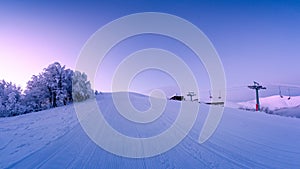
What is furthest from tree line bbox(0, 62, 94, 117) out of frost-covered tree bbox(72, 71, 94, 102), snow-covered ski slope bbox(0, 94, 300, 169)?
snow-covered ski slope bbox(0, 94, 300, 169)

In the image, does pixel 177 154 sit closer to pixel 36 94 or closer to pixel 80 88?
pixel 80 88

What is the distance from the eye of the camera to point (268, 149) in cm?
726

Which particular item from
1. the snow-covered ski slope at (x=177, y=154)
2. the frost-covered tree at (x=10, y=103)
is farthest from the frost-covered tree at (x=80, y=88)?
the snow-covered ski slope at (x=177, y=154)

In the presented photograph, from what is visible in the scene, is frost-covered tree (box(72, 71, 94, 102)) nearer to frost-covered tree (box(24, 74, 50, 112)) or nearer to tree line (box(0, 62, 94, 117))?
tree line (box(0, 62, 94, 117))

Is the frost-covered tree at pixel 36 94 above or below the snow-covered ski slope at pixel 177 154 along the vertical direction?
above

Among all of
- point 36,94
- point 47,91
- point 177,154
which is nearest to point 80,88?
point 47,91

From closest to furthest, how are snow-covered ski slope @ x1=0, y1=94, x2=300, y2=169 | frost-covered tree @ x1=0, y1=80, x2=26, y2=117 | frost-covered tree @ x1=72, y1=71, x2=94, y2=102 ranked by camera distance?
snow-covered ski slope @ x1=0, y1=94, x2=300, y2=169 < frost-covered tree @ x1=0, y1=80, x2=26, y2=117 < frost-covered tree @ x1=72, y1=71, x2=94, y2=102

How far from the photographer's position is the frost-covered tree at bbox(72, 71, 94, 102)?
45875 mm

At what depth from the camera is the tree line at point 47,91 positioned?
43.3 metres

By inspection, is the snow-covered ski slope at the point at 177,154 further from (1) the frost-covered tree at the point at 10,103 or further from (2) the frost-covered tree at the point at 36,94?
(2) the frost-covered tree at the point at 36,94


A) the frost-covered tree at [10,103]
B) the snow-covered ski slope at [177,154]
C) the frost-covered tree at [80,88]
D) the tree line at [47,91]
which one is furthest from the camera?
the frost-covered tree at [80,88]

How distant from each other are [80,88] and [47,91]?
273 inches

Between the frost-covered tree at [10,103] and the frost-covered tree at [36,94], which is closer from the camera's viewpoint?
the frost-covered tree at [10,103]

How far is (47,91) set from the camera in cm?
4509
